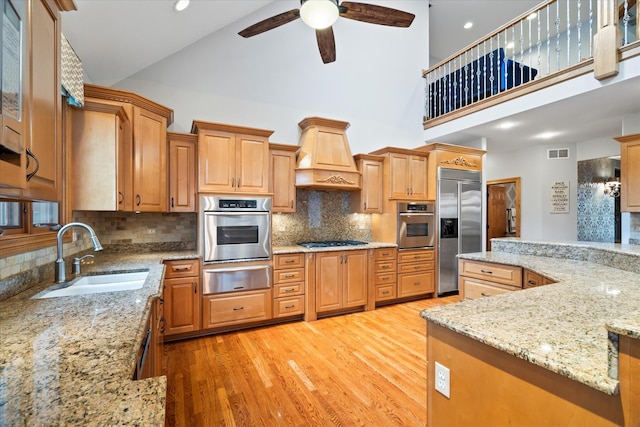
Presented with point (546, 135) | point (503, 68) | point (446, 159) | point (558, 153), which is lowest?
point (446, 159)

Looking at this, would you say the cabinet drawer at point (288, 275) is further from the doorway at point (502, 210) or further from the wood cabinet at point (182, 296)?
the doorway at point (502, 210)

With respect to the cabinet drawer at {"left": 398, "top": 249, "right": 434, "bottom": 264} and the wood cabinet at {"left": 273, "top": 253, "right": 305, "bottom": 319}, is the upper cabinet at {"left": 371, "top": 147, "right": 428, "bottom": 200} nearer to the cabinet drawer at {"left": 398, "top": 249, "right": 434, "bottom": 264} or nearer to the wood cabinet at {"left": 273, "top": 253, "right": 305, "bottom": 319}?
the cabinet drawer at {"left": 398, "top": 249, "right": 434, "bottom": 264}

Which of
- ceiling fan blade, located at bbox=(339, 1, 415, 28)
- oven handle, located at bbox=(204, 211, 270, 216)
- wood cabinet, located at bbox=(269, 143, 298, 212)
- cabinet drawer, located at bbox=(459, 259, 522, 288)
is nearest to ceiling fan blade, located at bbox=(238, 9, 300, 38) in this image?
ceiling fan blade, located at bbox=(339, 1, 415, 28)

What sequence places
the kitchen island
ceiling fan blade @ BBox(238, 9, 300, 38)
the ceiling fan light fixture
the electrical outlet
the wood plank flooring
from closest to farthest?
1. the kitchen island
2. the electrical outlet
3. the wood plank flooring
4. the ceiling fan light fixture
5. ceiling fan blade @ BBox(238, 9, 300, 38)

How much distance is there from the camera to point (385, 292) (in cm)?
400

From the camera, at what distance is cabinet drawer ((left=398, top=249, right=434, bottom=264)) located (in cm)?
414

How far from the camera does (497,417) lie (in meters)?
1.03

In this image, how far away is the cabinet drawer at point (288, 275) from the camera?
3344mm

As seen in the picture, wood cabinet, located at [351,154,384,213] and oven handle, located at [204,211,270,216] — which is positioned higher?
wood cabinet, located at [351,154,384,213]

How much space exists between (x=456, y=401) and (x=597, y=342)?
533 millimetres

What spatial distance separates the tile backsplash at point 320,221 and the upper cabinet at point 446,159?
3.63 feet

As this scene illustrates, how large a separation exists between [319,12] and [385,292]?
10.8 feet

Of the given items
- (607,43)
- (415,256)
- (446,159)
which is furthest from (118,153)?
(607,43)

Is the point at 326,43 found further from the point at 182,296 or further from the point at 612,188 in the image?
the point at 612,188
